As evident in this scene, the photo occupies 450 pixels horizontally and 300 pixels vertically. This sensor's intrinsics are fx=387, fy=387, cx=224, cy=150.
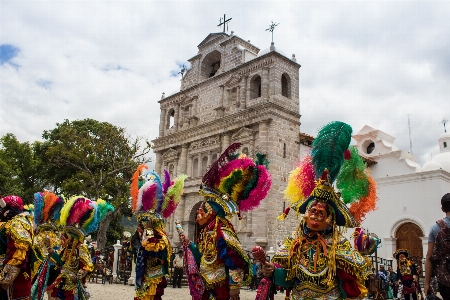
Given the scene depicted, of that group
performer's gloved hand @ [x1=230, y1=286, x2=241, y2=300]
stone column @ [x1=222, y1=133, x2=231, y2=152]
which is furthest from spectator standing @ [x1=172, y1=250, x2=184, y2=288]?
performer's gloved hand @ [x1=230, y1=286, x2=241, y2=300]

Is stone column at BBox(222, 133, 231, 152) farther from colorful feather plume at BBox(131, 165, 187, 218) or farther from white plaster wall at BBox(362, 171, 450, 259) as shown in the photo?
colorful feather plume at BBox(131, 165, 187, 218)

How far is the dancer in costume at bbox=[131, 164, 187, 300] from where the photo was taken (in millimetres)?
6020

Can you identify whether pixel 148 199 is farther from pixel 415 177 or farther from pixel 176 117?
pixel 176 117

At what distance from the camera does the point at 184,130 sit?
23.7 metres

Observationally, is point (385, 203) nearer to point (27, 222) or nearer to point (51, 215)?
point (51, 215)

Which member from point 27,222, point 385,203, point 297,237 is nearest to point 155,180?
point 27,222

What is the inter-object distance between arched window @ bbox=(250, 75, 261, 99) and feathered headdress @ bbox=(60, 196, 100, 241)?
49.2 feet

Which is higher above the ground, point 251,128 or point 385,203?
point 251,128

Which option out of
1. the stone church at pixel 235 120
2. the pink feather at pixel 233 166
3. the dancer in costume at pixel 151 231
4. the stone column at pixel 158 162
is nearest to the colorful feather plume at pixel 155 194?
the dancer in costume at pixel 151 231

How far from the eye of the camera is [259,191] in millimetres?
5508

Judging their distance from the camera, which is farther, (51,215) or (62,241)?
(51,215)

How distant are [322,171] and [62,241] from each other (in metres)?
4.89

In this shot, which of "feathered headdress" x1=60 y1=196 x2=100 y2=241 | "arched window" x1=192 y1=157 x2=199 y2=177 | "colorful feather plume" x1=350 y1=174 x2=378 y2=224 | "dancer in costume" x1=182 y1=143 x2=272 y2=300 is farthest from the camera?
"arched window" x1=192 y1=157 x2=199 y2=177

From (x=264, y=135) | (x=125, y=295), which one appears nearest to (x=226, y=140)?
(x=264, y=135)
